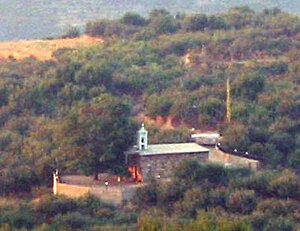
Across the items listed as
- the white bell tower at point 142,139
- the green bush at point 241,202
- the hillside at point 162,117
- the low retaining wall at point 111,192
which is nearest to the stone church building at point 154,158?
the white bell tower at point 142,139

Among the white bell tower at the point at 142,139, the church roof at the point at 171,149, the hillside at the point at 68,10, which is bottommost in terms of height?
the hillside at the point at 68,10

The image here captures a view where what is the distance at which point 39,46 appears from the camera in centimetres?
6762

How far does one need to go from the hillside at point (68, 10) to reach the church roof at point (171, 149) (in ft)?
116

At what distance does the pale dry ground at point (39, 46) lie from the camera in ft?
217

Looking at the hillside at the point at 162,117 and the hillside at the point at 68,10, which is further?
the hillside at the point at 68,10

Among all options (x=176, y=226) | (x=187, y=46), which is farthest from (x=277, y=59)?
(x=176, y=226)

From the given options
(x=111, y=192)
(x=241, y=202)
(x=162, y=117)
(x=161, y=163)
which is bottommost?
(x=111, y=192)

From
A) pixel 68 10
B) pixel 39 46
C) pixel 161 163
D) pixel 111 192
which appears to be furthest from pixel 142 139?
pixel 68 10

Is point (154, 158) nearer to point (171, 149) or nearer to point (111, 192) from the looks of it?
point (171, 149)

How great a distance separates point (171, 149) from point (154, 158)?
1043mm

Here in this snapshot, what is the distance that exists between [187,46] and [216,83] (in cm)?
722

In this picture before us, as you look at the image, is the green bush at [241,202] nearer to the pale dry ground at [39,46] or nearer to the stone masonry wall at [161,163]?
the stone masonry wall at [161,163]

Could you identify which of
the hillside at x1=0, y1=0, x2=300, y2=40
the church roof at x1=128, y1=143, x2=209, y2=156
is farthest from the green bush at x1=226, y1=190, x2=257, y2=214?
the hillside at x1=0, y1=0, x2=300, y2=40

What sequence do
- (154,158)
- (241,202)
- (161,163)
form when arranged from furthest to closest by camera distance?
(161,163), (154,158), (241,202)
